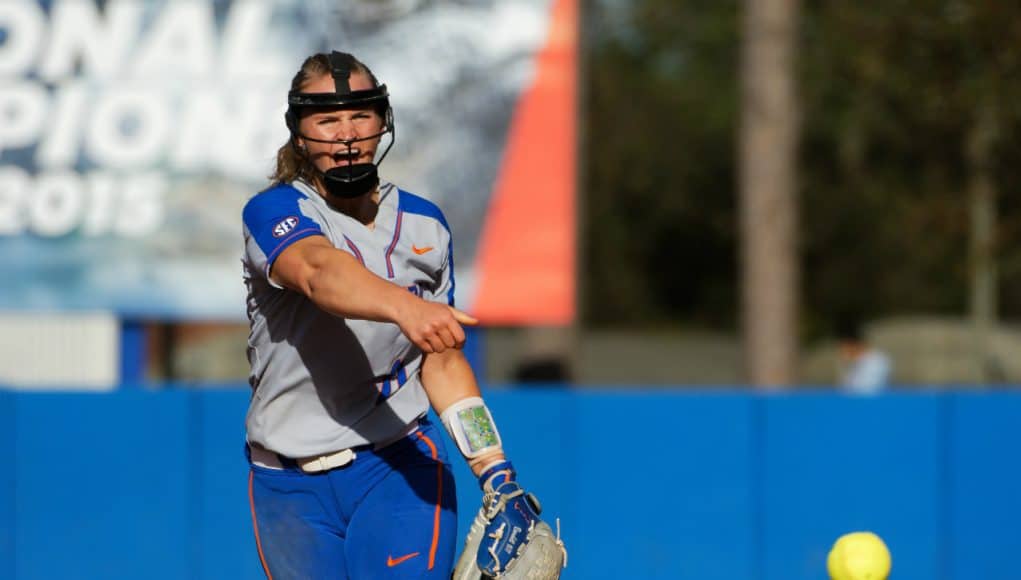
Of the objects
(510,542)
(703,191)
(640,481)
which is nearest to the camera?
(510,542)

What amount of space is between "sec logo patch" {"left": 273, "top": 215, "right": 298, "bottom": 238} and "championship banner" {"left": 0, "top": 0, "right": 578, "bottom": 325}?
730 centimetres

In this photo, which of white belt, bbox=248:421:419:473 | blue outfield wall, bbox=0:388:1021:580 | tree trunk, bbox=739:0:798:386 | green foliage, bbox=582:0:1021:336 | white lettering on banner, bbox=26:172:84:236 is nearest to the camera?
Answer: white belt, bbox=248:421:419:473

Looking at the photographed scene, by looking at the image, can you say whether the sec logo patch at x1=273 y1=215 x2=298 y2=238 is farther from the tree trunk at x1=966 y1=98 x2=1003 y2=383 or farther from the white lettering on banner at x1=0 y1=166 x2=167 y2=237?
the tree trunk at x1=966 y1=98 x2=1003 y2=383

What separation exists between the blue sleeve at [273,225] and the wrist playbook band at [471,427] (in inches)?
23.2

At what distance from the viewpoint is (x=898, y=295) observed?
38500 mm

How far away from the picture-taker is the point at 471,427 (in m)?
3.66

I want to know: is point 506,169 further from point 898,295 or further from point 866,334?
point 898,295

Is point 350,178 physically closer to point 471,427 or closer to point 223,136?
point 471,427

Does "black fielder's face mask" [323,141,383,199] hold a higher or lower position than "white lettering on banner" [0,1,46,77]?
lower

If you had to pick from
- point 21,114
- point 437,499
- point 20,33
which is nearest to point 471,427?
point 437,499

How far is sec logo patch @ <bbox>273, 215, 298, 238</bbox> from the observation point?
347 centimetres

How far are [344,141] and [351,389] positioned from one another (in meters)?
0.65

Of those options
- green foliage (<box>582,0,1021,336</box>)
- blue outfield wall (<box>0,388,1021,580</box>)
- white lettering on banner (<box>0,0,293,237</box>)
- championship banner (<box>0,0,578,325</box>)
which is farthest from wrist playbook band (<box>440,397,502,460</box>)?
green foliage (<box>582,0,1021,336</box>)

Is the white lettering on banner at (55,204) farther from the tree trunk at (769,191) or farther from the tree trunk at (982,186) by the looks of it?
the tree trunk at (982,186)
